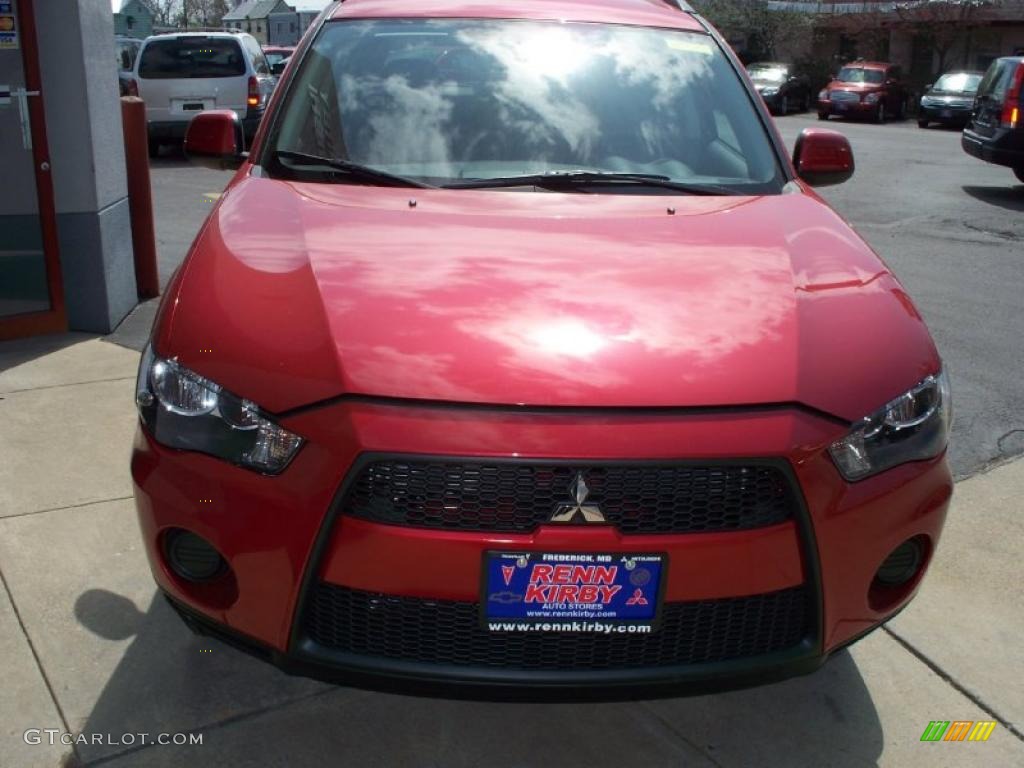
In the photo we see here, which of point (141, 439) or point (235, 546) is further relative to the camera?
point (141, 439)

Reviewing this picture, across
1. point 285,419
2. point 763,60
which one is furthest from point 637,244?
point 763,60

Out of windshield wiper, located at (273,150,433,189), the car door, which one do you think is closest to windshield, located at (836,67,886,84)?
the car door

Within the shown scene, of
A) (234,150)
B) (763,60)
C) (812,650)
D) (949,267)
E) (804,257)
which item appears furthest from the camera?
(763,60)

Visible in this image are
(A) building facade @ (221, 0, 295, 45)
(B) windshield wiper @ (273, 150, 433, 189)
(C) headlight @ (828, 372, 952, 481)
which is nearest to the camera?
(C) headlight @ (828, 372, 952, 481)

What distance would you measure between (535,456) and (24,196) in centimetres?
477

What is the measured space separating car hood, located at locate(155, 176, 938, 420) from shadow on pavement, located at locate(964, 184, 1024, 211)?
422 inches

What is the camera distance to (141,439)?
7.88 ft

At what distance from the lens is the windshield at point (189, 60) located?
15.3 m

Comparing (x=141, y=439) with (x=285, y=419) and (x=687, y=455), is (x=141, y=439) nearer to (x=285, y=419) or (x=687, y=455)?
(x=285, y=419)

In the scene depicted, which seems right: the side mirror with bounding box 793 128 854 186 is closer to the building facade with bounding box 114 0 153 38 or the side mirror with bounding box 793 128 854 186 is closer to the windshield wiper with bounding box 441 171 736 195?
the windshield wiper with bounding box 441 171 736 195

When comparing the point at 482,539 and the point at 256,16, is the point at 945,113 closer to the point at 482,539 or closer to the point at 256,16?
the point at 482,539

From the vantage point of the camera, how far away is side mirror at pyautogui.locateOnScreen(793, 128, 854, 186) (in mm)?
3979

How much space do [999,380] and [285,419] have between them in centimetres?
464

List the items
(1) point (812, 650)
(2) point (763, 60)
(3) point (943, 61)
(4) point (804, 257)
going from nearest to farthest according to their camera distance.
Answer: (1) point (812, 650)
(4) point (804, 257)
(3) point (943, 61)
(2) point (763, 60)
